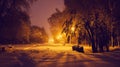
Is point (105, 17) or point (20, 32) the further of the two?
point (20, 32)

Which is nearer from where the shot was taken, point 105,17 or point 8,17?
point 105,17

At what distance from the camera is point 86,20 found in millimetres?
27453

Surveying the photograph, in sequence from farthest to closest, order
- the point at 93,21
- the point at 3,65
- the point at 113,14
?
the point at 93,21, the point at 113,14, the point at 3,65

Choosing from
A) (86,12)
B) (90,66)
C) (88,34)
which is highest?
(86,12)

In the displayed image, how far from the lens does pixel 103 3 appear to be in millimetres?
22062

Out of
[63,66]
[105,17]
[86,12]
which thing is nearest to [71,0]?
[86,12]

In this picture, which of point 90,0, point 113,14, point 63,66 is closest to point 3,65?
point 63,66

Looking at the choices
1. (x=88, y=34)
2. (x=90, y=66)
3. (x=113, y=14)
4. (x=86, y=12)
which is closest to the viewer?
(x=90, y=66)

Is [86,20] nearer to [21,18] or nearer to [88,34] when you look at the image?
[88,34]

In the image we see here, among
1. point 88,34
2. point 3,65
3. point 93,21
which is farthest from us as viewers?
point 88,34

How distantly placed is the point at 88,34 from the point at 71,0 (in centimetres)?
687

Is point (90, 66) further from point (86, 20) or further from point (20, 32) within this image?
point (20, 32)

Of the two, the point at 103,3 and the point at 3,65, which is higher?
the point at 103,3

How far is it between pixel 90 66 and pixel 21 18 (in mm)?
17036
